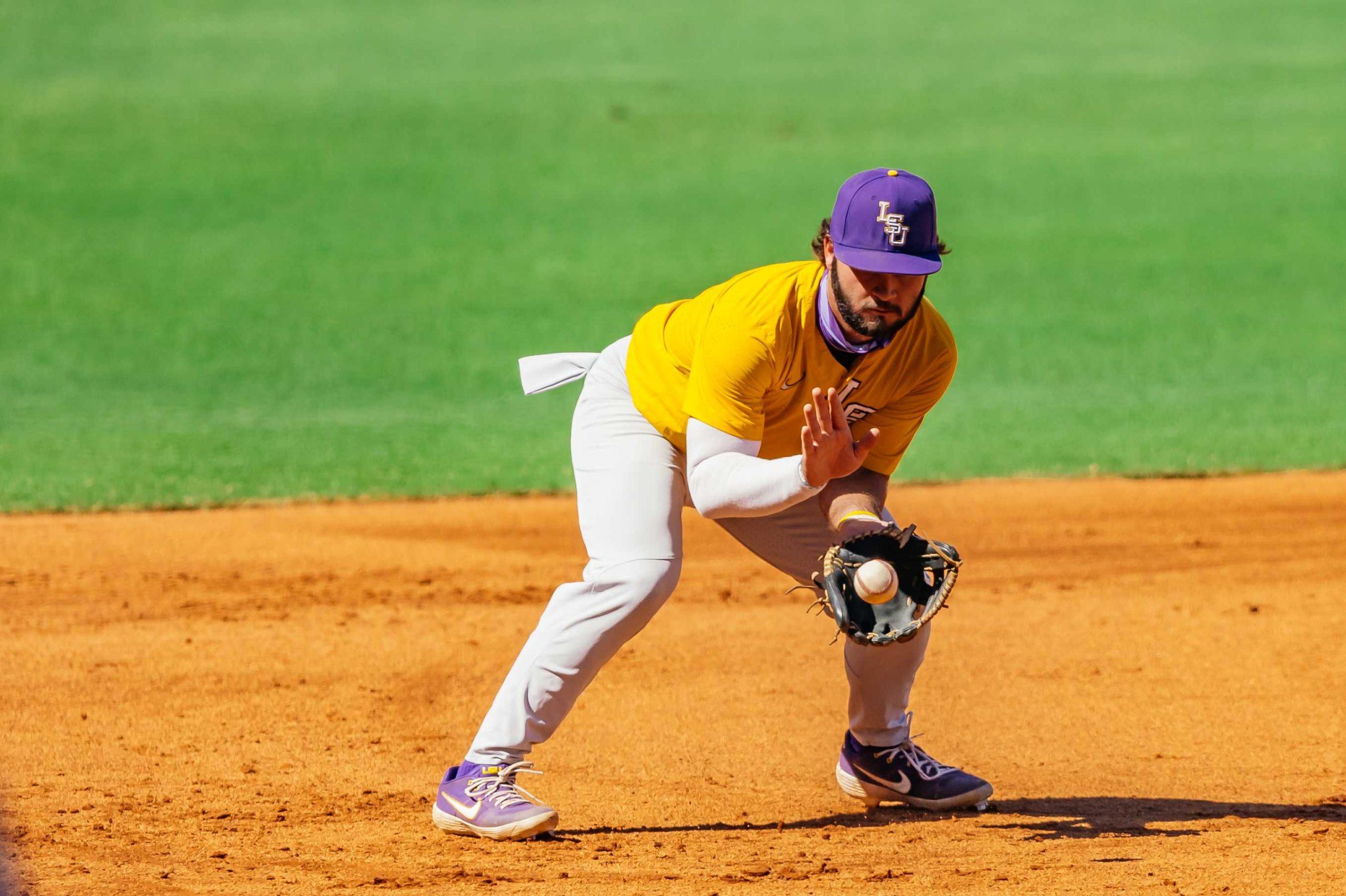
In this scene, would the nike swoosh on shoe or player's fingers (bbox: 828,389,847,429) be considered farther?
the nike swoosh on shoe

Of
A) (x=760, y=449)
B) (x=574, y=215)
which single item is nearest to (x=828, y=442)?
(x=760, y=449)

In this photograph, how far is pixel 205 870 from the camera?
434 cm

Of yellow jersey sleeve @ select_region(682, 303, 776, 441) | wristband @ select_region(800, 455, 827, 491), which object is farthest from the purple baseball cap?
wristband @ select_region(800, 455, 827, 491)

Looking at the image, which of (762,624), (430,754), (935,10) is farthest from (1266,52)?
(430,754)

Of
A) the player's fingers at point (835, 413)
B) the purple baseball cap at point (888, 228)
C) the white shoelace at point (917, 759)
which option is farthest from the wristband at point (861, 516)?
the white shoelace at point (917, 759)

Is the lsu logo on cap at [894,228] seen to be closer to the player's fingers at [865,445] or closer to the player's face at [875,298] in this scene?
the player's face at [875,298]

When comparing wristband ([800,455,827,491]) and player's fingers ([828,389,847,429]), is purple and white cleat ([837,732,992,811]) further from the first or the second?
player's fingers ([828,389,847,429])

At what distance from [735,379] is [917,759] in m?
1.62

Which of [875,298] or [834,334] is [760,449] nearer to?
[834,334]

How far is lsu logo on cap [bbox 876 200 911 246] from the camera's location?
4.21 meters

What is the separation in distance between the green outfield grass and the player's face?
5.47 meters

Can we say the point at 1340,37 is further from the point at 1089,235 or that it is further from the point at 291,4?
the point at 291,4

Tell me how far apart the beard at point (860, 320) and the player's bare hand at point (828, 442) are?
34 centimetres

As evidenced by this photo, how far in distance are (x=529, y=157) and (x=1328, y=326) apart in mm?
11237
